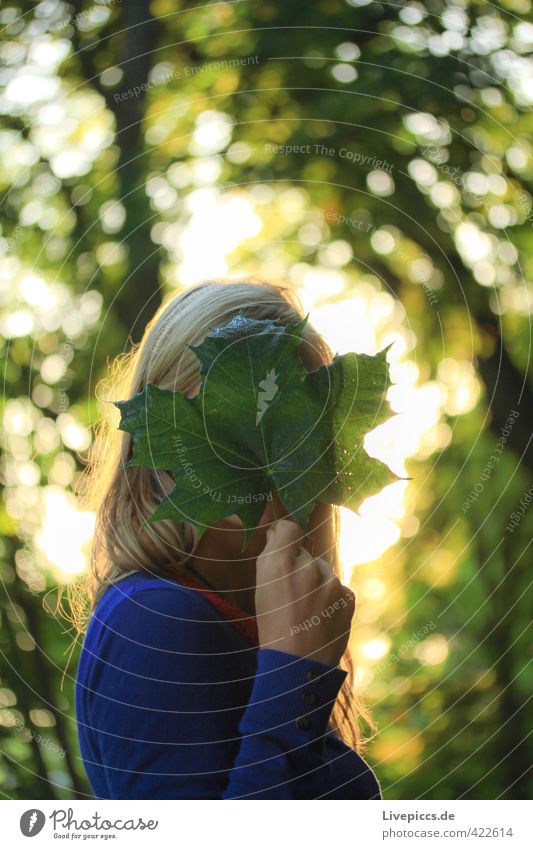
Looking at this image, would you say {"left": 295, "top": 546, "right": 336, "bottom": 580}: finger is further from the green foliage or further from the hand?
the green foliage

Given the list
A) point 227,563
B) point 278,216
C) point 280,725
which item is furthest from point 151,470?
point 278,216

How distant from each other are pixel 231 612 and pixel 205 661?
48mm

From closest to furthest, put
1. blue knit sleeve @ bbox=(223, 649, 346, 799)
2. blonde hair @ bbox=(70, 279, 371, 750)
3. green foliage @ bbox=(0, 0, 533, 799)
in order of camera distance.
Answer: blue knit sleeve @ bbox=(223, 649, 346, 799) → blonde hair @ bbox=(70, 279, 371, 750) → green foliage @ bbox=(0, 0, 533, 799)

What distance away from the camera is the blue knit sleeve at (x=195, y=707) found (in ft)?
1.88

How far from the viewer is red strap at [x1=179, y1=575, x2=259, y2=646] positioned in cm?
63

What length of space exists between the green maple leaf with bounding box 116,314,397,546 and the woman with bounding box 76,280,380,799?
40 mm

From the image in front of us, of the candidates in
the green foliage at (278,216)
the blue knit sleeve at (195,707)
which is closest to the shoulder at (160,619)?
the blue knit sleeve at (195,707)

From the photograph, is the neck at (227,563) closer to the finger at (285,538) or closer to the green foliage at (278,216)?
the finger at (285,538)

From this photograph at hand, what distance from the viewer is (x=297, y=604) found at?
59 cm

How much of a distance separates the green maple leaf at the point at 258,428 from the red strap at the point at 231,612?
5 cm

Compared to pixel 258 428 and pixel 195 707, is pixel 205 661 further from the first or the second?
pixel 258 428

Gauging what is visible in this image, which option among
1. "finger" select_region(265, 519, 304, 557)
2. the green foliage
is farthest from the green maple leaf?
the green foliage

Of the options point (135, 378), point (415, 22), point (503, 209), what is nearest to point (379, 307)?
point (503, 209)

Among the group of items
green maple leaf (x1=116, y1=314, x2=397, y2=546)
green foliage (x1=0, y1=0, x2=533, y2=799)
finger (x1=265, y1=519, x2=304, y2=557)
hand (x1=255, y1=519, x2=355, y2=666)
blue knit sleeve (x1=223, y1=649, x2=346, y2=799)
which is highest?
green foliage (x1=0, y1=0, x2=533, y2=799)
